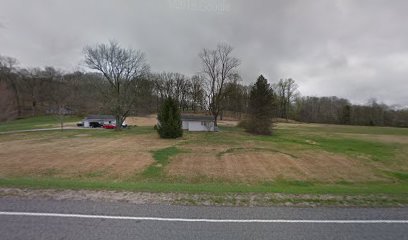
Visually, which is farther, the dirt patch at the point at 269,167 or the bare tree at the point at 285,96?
the bare tree at the point at 285,96

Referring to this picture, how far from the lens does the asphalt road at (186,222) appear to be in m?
3.84

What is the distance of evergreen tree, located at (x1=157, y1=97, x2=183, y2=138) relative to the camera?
101ft

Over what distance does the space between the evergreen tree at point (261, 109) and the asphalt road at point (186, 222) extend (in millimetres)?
35956

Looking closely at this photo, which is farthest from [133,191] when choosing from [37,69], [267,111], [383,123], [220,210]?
[383,123]

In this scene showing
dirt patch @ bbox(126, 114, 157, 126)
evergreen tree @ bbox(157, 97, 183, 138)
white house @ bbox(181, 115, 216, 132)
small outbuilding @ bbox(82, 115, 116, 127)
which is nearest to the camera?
evergreen tree @ bbox(157, 97, 183, 138)

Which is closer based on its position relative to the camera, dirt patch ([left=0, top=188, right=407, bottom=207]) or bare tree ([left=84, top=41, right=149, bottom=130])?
dirt patch ([left=0, top=188, right=407, bottom=207])

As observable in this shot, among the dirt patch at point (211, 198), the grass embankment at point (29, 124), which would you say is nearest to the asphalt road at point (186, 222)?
the dirt patch at point (211, 198)

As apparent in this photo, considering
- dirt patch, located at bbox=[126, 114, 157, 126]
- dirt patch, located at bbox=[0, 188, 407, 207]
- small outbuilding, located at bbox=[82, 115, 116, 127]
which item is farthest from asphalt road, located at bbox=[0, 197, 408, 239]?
dirt patch, located at bbox=[126, 114, 157, 126]

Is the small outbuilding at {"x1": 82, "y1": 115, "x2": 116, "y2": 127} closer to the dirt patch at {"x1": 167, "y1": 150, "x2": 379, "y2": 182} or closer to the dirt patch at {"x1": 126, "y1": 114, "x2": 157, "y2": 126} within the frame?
the dirt patch at {"x1": 126, "y1": 114, "x2": 157, "y2": 126}

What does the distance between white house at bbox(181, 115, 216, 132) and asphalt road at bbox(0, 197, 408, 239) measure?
38613 mm

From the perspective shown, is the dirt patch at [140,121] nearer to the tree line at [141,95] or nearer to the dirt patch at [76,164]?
the tree line at [141,95]

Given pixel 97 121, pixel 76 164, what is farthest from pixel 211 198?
pixel 97 121

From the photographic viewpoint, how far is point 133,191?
242 inches

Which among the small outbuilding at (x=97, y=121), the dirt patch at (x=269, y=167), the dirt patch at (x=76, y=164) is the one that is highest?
the small outbuilding at (x=97, y=121)
